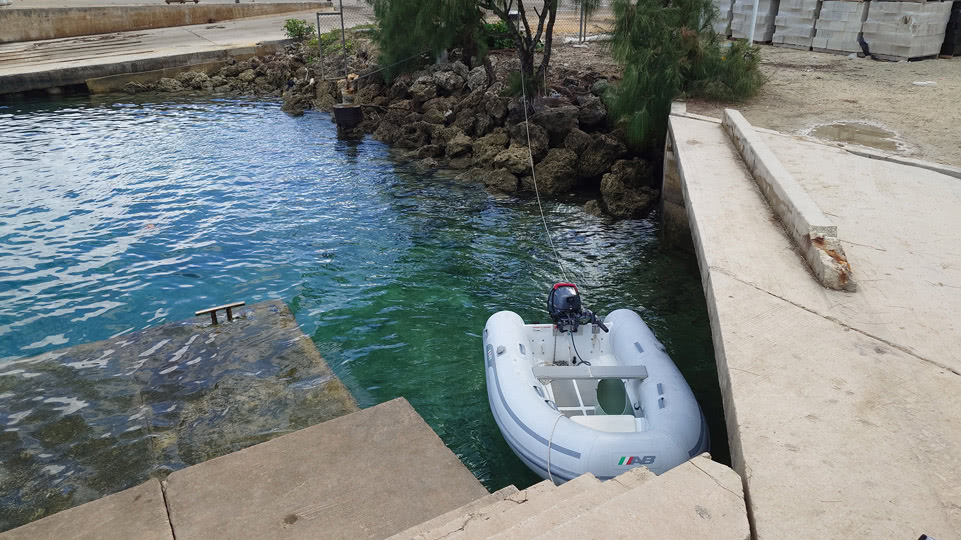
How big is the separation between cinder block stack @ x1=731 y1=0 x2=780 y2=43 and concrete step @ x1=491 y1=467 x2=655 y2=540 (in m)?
16.2

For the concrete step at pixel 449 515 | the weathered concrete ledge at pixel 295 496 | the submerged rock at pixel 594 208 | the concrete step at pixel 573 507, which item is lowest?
the submerged rock at pixel 594 208

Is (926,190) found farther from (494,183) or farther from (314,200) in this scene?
(314,200)

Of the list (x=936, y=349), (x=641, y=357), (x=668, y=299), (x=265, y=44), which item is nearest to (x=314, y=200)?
(x=668, y=299)

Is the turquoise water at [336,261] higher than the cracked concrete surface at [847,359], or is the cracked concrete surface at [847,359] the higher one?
the cracked concrete surface at [847,359]

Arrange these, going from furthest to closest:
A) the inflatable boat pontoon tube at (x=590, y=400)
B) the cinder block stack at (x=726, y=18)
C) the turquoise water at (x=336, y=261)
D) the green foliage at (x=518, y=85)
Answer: the cinder block stack at (x=726, y=18)
the green foliage at (x=518, y=85)
the turquoise water at (x=336, y=261)
the inflatable boat pontoon tube at (x=590, y=400)

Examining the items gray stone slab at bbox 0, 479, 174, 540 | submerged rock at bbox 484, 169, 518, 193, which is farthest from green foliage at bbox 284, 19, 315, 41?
gray stone slab at bbox 0, 479, 174, 540

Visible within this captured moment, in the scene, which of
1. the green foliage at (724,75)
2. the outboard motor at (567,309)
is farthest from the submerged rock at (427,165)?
the outboard motor at (567,309)

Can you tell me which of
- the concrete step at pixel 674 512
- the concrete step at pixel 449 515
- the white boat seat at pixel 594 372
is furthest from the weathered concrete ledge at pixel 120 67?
the concrete step at pixel 674 512

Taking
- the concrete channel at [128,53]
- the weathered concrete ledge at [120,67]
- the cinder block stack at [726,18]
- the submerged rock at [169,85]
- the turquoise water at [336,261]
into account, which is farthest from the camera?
the submerged rock at [169,85]

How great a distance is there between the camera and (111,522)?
148 inches

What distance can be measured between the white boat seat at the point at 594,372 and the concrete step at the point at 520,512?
2.45 meters

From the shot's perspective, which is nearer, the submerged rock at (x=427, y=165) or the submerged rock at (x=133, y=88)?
the submerged rock at (x=427, y=165)

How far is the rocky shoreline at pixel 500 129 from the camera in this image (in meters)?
12.7

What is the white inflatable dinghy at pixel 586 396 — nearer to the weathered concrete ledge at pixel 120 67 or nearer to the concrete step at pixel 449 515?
the concrete step at pixel 449 515
